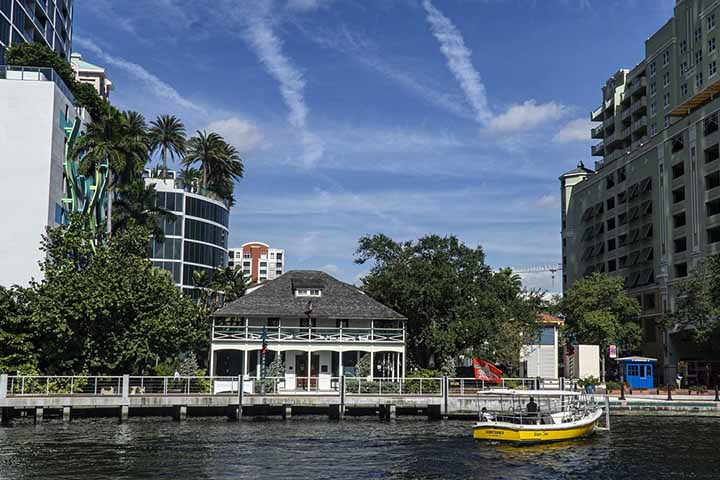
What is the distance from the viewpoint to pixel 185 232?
11825 cm

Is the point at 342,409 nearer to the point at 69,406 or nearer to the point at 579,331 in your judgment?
the point at 69,406

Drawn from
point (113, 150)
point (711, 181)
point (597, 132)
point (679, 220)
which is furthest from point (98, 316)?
point (597, 132)

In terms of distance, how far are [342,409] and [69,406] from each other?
15.9 m

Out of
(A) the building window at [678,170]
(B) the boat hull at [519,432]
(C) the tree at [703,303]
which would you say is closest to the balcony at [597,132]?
(A) the building window at [678,170]

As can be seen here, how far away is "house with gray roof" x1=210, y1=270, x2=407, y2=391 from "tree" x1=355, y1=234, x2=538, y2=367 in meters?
3.60

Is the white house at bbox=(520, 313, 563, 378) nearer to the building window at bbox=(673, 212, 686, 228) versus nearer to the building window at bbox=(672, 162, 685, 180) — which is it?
the building window at bbox=(673, 212, 686, 228)

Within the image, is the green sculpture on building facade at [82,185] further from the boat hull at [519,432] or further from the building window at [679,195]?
the building window at [679,195]

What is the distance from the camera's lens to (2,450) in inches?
1410

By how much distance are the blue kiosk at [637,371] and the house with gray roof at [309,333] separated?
19.6m

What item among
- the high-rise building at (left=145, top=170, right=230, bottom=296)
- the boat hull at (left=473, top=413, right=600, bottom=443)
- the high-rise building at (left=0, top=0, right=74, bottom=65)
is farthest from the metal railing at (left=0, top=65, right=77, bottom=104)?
the boat hull at (left=473, top=413, right=600, bottom=443)

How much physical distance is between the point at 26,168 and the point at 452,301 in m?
36.9

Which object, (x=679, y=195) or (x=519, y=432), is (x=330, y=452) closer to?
(x=519, y=432)

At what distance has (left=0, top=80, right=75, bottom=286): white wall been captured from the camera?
222 feet

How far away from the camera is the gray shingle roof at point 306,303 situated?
2514 inches
